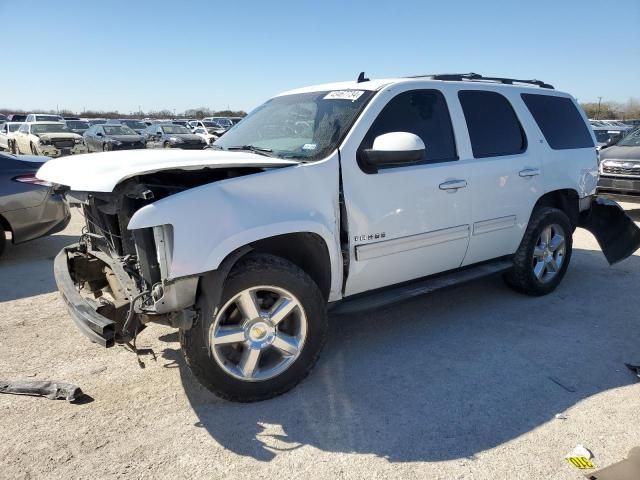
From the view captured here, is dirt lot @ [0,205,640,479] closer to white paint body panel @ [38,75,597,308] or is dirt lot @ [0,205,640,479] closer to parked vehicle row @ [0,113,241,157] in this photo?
white paint body panel @ [38,75,597,308]

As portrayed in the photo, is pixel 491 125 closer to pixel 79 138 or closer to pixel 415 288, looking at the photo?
pixel 415 288

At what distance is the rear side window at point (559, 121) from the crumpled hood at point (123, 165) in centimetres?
287

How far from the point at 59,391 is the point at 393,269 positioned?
2428 mm

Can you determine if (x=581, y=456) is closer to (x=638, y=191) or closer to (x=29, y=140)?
(x=638, y=191)

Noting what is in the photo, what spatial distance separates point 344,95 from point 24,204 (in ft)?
14.8

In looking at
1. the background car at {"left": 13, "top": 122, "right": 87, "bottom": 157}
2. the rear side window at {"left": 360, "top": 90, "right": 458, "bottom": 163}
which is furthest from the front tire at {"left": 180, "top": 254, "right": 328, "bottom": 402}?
the background car at {"left": 13, "top": 122, "right": 87, "bottom": 157}

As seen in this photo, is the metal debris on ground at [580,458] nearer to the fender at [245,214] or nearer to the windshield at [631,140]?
the fender at [245,214]

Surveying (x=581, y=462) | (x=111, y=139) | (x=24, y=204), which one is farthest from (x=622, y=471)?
(x=111, y=139)

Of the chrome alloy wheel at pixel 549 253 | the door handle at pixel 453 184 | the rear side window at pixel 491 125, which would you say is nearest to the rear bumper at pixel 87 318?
the door handle at pixel 453 184

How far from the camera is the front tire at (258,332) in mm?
2887

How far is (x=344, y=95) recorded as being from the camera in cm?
371

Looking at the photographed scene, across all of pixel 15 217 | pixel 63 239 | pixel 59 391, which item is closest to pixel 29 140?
pixel 63 239

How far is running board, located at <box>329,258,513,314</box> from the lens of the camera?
3529mm

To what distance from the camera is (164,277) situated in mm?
2697
